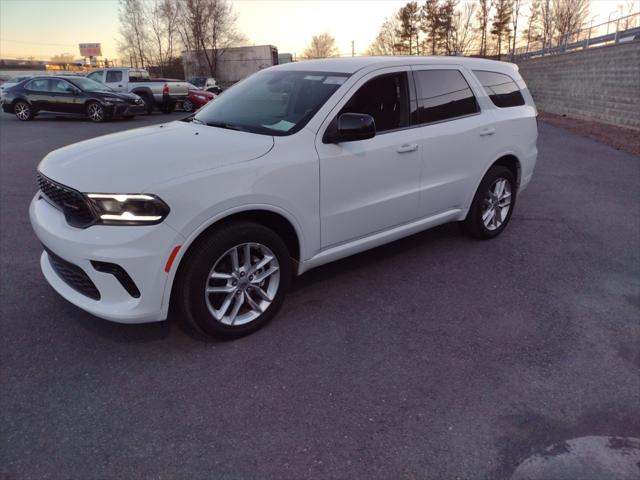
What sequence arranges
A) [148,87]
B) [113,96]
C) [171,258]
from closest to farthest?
[171,258]
[113,96]
[148,87]

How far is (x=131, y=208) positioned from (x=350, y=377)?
5.32 feet

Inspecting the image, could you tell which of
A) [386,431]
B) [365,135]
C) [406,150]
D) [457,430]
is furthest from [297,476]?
[406,150]

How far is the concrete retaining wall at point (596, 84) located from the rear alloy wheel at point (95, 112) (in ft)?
56.1

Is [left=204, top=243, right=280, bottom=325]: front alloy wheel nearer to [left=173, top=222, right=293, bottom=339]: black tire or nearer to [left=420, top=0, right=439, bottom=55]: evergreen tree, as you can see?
[left=173, top=222, right=293, bottom=339]: black tire

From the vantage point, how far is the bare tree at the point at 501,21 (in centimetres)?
5503

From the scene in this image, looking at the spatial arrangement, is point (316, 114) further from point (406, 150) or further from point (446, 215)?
point (446, 215)

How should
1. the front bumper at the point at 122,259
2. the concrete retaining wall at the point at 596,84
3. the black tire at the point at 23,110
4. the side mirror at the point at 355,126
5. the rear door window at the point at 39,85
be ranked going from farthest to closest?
1. the black tire at the point at 23,110
2. the rear door window at the point at 39,85
3. the concrete retaining wall at the point at 596,84
4. the side mirror at the point at 355,126
5. the front bumper at the point at 122,259

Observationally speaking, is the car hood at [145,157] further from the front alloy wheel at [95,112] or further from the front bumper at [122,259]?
the front alloy wheel at [95,112]

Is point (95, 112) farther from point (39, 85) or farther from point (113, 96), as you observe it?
point (39, 85)

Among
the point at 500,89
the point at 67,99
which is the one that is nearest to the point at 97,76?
the point at 67,99

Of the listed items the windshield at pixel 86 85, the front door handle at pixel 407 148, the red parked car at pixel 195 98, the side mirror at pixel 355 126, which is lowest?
the front door handle at pixel 407 148

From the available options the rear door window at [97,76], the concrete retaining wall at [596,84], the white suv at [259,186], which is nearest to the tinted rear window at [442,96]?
the white suv at [259,186]

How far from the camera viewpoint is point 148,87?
19.9 m

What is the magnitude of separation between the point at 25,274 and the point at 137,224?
2.23 meters
